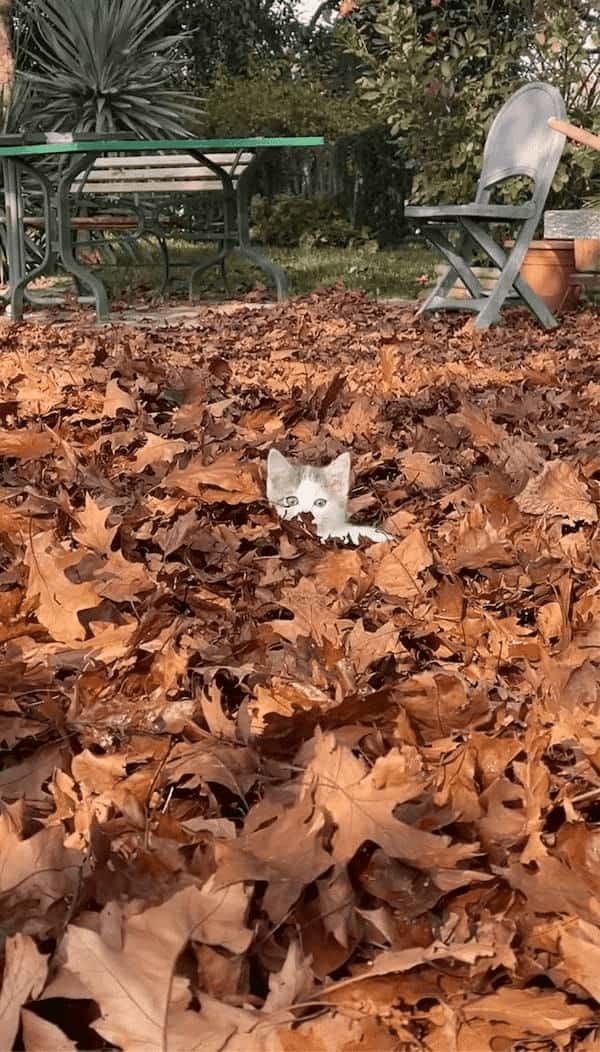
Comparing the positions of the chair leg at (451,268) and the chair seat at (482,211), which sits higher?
the chair seat at (482,211)

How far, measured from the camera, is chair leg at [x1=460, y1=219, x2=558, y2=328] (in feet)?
20.2

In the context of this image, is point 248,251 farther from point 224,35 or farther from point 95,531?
point 224,35

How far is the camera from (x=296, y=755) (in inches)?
51.9

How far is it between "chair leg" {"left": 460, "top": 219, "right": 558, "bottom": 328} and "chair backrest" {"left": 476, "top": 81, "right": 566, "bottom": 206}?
303 mm

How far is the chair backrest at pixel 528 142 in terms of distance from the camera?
250 inches

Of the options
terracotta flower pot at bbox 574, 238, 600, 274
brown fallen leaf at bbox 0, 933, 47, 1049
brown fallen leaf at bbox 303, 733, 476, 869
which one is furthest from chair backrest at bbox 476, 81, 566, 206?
brown fallen leaf at bbox 0, 933, 47, 1049

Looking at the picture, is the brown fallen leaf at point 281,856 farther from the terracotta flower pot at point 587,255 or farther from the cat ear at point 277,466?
the terracotta flower pot at point 587,255

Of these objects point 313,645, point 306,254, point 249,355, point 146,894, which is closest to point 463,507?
point 313,645

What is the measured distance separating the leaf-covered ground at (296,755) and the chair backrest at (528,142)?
4025mm

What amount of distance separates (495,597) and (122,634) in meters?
0.60

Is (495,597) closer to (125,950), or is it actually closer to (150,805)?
(150,805)

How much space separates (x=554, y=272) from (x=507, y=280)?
1.52 metres

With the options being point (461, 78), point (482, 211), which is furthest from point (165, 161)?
point (482, 211)

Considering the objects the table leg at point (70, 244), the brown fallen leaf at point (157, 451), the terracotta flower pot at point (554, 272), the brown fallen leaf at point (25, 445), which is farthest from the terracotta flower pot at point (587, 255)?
the brown fallen leaf at point (25, 445)
